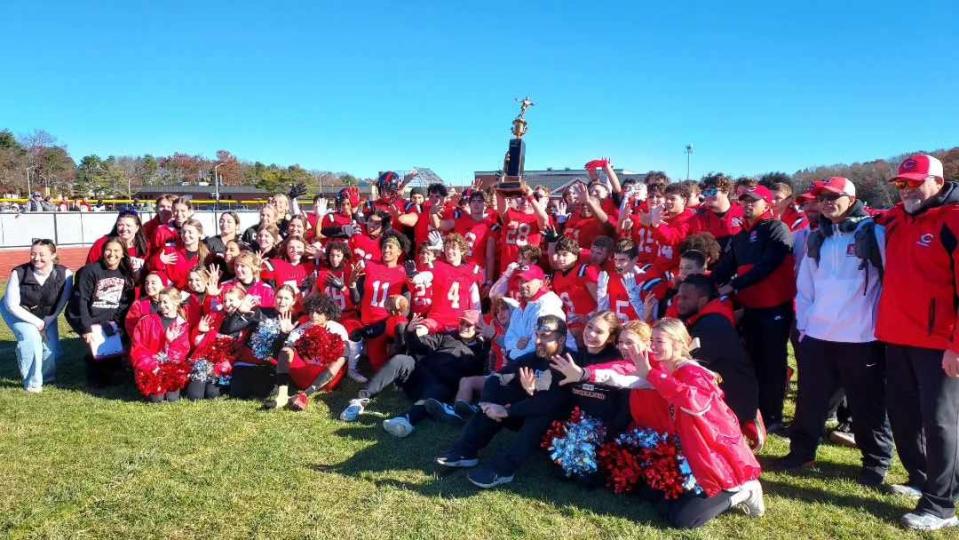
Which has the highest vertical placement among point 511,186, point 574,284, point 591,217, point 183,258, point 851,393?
point 511,186

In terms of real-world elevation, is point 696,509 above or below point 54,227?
below

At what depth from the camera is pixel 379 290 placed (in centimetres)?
700

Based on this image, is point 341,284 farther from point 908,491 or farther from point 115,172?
point 115,172

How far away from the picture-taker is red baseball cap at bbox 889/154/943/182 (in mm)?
3738

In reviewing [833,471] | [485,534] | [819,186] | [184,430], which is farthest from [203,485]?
[819,186]

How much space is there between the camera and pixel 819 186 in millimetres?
4547

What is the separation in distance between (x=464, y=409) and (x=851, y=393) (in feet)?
10.2

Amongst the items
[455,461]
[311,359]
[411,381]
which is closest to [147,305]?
[311,359]

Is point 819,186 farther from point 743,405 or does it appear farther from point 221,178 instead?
point 221,178

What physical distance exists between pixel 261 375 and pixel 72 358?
350cm

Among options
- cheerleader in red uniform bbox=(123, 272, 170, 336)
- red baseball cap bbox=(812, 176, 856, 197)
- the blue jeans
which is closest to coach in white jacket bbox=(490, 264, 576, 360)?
red baseball cap bbox=(812, 176, 856, 197)

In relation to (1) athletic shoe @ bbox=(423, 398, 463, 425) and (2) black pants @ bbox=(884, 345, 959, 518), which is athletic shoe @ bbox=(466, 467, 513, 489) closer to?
(1) athletic shoe @ bbox=(423, 398, 463, 425)

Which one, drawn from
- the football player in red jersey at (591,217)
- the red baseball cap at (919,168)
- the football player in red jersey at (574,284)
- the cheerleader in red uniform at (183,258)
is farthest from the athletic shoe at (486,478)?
the cheerleader in red uniform at (183,258)

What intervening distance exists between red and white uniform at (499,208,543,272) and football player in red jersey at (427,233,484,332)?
72 centimetres
